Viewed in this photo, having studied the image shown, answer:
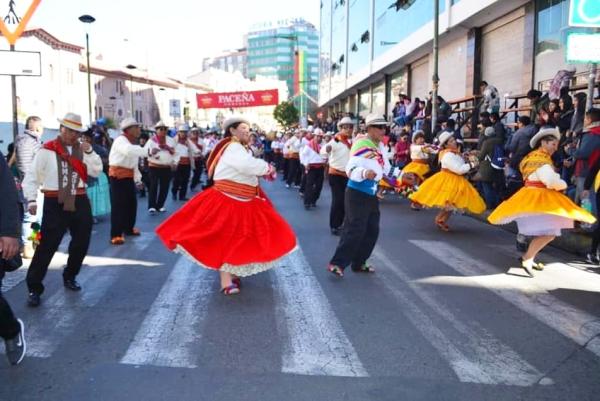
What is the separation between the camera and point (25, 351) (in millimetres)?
4402

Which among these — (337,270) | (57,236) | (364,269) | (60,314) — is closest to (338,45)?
(364,269)

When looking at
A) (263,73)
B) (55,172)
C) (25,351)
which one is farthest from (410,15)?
(263,73)

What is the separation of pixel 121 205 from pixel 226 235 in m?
4.01

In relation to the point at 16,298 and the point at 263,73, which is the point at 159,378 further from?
the point at 263,73

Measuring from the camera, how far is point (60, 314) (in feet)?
18.2

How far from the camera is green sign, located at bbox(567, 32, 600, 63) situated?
319 inches

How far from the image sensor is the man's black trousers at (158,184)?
1299cm

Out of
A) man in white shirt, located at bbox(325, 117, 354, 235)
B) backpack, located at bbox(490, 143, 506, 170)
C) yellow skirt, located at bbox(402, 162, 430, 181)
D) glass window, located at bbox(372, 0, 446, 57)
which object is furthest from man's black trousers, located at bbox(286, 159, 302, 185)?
man in white shirt, located at bbox(325, 117, 354, 235)

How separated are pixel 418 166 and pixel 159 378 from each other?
10.9 metres

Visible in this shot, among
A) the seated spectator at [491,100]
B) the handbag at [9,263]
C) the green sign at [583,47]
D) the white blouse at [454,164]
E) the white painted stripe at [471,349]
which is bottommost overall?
the white painted stripe at [471,349]

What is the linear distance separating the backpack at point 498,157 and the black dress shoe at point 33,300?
31.4 feet

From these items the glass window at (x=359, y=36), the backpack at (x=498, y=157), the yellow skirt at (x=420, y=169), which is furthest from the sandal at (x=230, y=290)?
the glass window at (x=359, y=36)

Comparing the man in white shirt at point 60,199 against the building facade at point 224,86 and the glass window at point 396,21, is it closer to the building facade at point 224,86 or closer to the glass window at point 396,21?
the glass window at point 396,21

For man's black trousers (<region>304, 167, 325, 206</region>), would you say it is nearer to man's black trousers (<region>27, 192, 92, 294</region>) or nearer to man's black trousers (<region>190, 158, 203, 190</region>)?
man's black trousers (<region>190, 158, 203, 190</region>)
